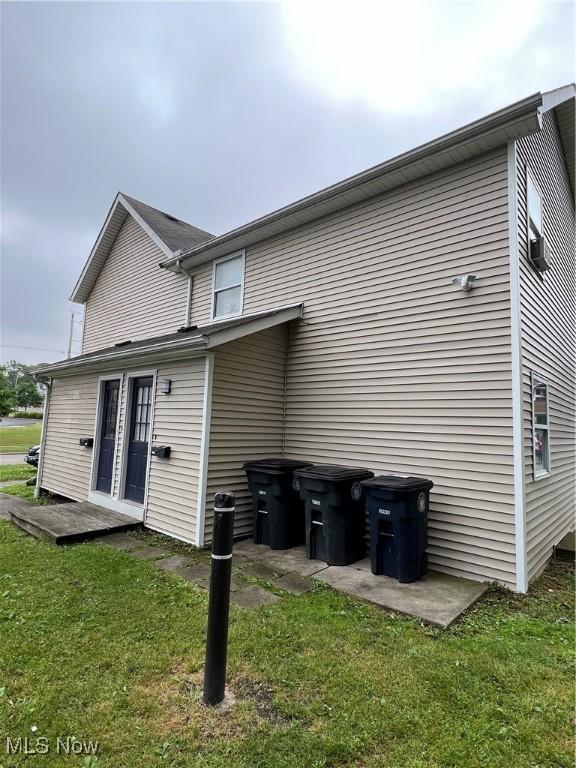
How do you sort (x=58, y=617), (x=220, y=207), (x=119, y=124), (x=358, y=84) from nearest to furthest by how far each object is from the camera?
(x=58, y=617), (x=358, y=84), (x=119, y=124), (x=220, y=207)

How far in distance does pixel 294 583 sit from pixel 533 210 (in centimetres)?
547

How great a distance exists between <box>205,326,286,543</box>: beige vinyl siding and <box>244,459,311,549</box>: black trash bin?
0.35 m

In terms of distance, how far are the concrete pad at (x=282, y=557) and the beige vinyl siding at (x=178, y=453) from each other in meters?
0.78

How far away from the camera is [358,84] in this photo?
10320 mm

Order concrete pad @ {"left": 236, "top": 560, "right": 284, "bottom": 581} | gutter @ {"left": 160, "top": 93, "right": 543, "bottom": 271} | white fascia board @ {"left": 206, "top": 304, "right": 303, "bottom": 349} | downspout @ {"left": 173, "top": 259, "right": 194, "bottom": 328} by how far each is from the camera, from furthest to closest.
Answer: downspout @ {"left": 173, "top": 259, "right": 194, "bottom": 328}, white fascia board @ {"left": 206, "top": 304, "right": 303, "bottom": 349}, concrete pad @ {"left": 236, "top": 560, "right": 284, "bottom": 581}, gutter @ {"left": 160, "top": 93, "right": 543, "bottom": 271}

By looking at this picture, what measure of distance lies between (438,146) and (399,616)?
5173 mm

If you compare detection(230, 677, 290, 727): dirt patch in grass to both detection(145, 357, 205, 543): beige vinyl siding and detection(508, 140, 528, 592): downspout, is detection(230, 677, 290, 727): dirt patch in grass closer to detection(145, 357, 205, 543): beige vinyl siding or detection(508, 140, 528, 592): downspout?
detection(508, 140, 528, 592): downspout

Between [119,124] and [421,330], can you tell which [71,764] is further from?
[119,124]

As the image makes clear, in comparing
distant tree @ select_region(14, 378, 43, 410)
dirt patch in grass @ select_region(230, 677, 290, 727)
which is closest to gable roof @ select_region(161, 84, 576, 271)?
dirt patch in grass @ select_region(230, 677, 290, 727)

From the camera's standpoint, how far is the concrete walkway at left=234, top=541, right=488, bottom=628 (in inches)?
144

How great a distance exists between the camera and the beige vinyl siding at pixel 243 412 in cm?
580

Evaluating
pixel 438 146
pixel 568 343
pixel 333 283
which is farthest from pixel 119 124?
pixel 568 343

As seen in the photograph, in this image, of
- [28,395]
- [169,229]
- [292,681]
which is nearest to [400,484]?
[292,681]

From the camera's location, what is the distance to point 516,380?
4.39 m
